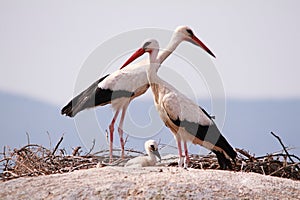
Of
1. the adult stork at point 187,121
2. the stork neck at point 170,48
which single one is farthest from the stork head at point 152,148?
the stork neck at point 170,48

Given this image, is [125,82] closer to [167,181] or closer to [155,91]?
[155,91]

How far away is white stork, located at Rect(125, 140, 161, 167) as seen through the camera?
199 inches

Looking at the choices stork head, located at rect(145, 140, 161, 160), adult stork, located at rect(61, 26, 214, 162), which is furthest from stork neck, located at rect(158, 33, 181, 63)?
stork head, located at rect(145, 140, 161, 160)

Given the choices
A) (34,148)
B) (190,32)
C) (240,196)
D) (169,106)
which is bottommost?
(240,196)

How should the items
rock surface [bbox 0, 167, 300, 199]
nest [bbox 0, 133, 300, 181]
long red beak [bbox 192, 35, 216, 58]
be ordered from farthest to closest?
long red beak [bbox 192, 35, 216, 58]
nest [bbox 0, 133, 300, 181]
rock surface [bbox 0, 167, 300, 199]

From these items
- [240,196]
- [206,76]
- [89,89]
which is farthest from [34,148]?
[240,196]

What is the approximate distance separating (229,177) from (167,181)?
54cm

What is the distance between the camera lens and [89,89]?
678cm

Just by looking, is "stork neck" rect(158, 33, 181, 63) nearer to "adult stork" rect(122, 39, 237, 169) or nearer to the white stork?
"adult stork" rect(122, 39, 237, 169)

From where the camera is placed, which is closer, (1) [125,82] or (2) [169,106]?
(2) [169,106]

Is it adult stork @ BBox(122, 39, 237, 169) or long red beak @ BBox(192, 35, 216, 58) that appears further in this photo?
long red beak @ BBox(192, 35, 216, 58)

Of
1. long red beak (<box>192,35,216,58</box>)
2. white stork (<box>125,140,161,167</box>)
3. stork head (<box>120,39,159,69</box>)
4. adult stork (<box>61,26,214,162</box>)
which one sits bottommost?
white stork (<box>125,140,161,167</box>)

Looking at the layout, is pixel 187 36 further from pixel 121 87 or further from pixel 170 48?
pixel 121 87

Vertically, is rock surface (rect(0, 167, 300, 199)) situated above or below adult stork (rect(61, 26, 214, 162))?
below
